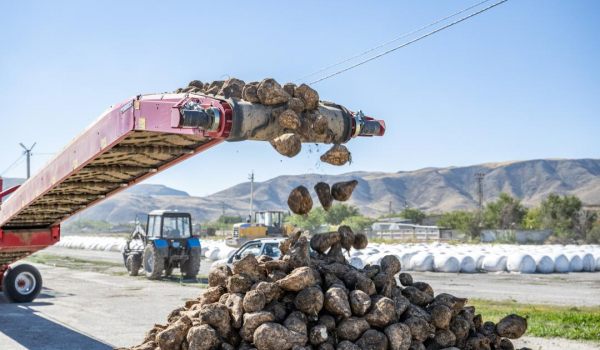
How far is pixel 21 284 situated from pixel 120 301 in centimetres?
233

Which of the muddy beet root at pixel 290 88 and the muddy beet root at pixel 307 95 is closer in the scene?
the muddy beet root at pixel 307 95

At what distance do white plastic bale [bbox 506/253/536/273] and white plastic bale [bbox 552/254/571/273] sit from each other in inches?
43.0

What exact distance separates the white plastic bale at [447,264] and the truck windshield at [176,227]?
402 inches

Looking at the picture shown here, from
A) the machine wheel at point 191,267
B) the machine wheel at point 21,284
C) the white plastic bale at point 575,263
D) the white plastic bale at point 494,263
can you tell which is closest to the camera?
the machine wheel at point 21,284

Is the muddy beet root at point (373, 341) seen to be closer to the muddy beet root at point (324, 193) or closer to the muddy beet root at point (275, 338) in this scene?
the muddy beet root at point (275, 338)

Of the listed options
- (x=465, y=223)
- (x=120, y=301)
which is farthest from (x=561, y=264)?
(x=465, y=223)

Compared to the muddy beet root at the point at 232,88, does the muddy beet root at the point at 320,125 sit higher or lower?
lower

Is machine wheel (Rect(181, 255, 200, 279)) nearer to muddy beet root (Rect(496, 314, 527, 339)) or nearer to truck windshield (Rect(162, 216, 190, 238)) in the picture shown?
truck windshield (Rect(162, 216, 190, 238))

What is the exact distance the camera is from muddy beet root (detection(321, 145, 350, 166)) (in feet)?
19.7

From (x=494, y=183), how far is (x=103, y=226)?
12258cm

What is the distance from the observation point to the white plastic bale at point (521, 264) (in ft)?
79.3

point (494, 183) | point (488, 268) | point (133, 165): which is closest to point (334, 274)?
point (133, 165)

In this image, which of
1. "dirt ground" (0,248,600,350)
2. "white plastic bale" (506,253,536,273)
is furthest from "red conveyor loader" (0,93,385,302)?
"white plastic bale" (506,253,536,273)

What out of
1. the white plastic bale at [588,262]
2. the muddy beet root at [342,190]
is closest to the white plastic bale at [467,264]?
the white plastic bale at [588,262]
